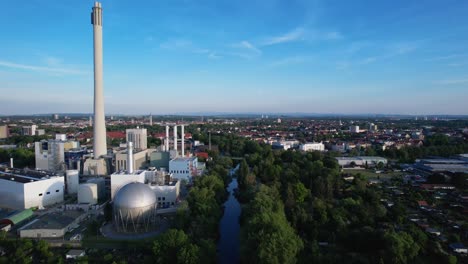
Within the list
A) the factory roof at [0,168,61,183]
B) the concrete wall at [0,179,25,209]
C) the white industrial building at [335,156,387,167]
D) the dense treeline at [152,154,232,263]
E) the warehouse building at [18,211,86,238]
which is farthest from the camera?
the white industrial building at [335,156,387,167]

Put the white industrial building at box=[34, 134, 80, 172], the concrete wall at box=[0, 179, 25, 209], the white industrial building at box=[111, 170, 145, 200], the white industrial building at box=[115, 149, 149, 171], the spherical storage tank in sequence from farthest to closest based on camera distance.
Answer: the white industrial building at box=[34, 134, 80, 172] < the white industrial building at box=[115, 149, 149, 171] < the white industrial building at box=[111, 170, 145, 200] < the concrete wall at box=[0, 179, 25, 209] < the spherical storage tank

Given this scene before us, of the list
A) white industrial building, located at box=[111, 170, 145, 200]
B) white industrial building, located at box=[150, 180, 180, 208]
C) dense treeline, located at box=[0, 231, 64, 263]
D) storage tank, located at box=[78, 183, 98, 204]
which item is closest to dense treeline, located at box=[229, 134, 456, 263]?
white industrial building, located at box=[150, 180, 180, 208]

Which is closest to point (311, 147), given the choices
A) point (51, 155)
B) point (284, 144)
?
point (284, 144)

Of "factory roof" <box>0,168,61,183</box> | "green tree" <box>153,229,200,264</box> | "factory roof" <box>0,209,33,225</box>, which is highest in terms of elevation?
"factory roof" <box>0,168,61,183</box>

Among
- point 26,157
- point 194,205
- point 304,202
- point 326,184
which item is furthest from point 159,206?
point 26,157

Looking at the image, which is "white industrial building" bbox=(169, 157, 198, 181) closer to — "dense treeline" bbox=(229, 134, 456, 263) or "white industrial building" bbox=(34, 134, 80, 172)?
"dense treeline" bbox=(229, 134, 456, 263)

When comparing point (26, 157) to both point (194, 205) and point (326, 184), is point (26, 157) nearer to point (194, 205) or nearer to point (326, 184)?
point (194, 205)

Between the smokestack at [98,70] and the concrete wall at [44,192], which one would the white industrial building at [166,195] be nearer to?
the concrete wall at [44,192]
